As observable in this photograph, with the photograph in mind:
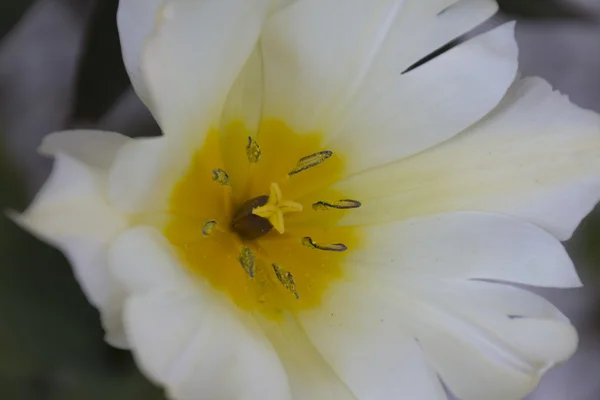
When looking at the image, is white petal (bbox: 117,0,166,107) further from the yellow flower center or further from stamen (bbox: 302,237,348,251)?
stamen (bbox: 302,237,348,251)

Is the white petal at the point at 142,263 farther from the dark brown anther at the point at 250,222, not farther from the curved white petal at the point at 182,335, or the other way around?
the dark brown anther at the point at 250,222

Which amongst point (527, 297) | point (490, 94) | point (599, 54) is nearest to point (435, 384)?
point (527, 297)

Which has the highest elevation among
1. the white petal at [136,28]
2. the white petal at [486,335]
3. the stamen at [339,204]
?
the white petal at [136,28]

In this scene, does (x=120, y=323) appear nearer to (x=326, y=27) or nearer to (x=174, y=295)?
(x=174, y=295)

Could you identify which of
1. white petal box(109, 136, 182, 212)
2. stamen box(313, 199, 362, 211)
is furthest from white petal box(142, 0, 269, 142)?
stamen box(313, 199, 362, 211)

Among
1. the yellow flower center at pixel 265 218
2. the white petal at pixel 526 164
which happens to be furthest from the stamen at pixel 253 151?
the white petal at pixel 526 164

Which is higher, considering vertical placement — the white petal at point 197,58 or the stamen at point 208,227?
the white petal at point 197,58

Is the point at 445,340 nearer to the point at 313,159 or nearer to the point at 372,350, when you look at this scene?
the point at 372,350
